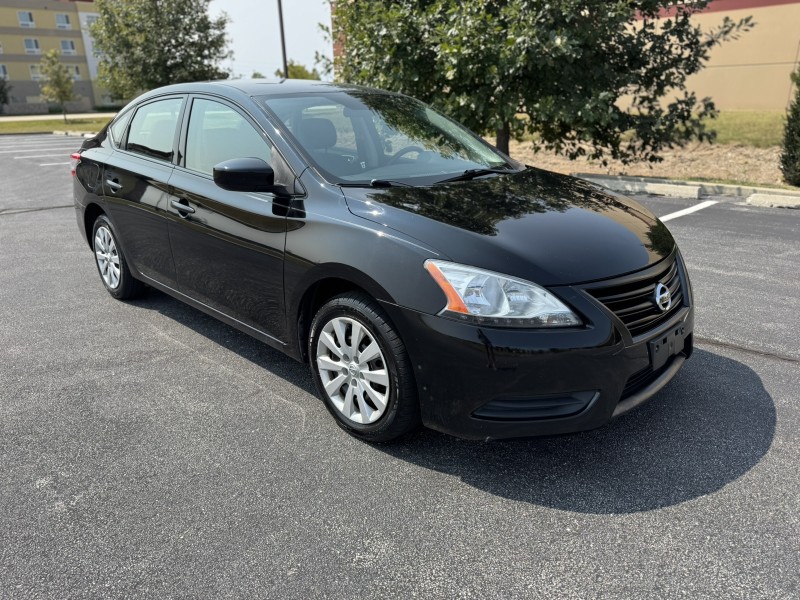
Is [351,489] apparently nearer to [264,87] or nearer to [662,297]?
[662,297]

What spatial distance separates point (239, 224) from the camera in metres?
3.44

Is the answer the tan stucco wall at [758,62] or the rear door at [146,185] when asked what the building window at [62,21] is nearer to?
the tan stucco wall at [758,62]

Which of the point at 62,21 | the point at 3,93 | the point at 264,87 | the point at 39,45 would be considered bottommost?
the point at 264,87

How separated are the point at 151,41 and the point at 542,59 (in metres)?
20.5

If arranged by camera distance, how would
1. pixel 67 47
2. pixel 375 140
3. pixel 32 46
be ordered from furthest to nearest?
pixel 67 47, pixel 32 46, pixel 375 140

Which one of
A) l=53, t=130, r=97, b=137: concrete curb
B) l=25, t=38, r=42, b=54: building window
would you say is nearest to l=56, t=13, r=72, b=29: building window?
l=25, t=38, r=42, b=54: building window

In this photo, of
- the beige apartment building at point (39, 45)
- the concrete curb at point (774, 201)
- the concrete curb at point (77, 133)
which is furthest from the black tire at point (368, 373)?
the beige apartment building at point (39, 45)

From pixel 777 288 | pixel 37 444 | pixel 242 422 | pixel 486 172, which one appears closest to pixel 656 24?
pixel 777 288

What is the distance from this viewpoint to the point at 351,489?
8.82ft

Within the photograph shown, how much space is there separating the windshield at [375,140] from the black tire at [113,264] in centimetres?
202

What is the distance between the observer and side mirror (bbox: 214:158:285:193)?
3.11m

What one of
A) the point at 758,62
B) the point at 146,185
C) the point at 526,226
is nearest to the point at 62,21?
the point at 758,62

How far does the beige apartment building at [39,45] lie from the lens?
62.2 metres

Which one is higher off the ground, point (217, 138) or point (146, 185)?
point (217, 138)
